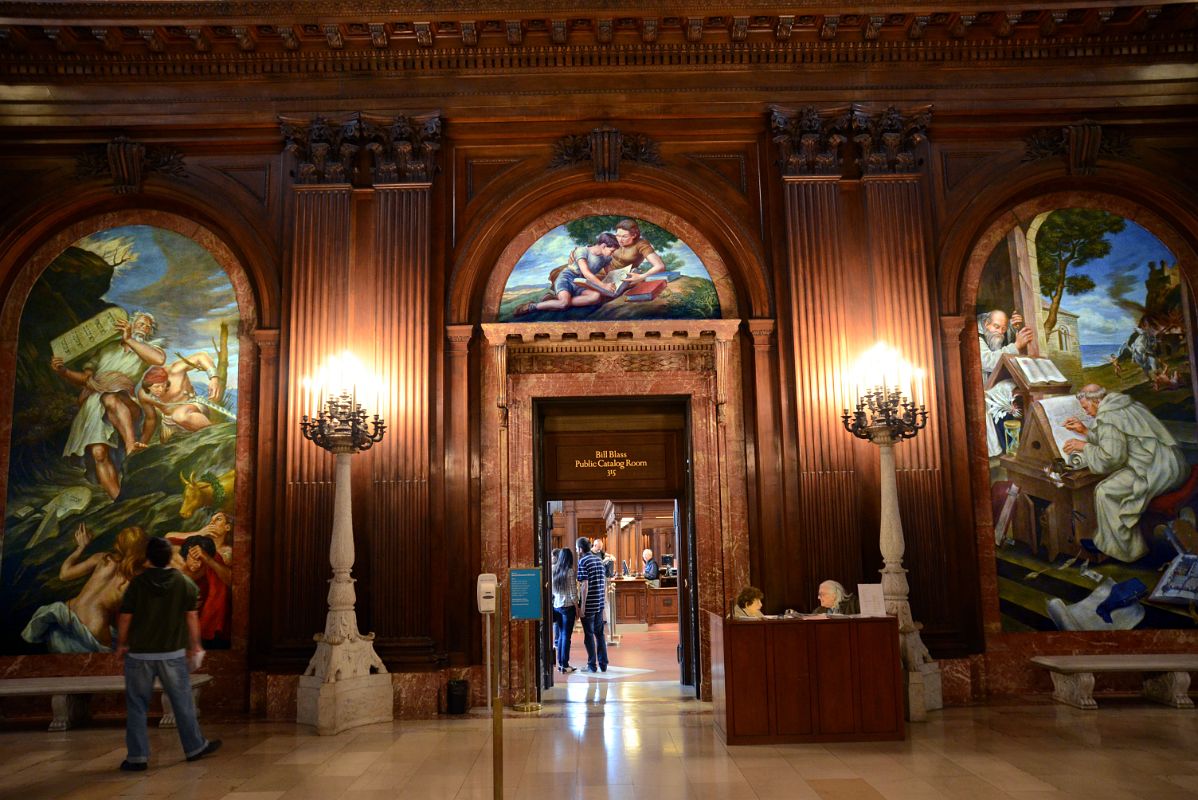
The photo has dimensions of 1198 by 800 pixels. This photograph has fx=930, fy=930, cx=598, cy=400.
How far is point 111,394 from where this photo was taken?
36.1 ft

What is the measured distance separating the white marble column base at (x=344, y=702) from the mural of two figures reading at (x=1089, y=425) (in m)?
6.90

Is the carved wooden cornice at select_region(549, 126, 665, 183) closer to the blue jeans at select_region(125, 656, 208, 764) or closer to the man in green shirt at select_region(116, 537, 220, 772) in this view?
the man in green shirt at select_region(116, 537, 220, 772)

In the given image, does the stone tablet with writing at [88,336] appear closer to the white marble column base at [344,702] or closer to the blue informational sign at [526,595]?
the white marble column base at [344,702]

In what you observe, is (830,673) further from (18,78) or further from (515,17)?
(18,78)

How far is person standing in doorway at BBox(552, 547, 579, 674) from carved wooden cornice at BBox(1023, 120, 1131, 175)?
313 inches

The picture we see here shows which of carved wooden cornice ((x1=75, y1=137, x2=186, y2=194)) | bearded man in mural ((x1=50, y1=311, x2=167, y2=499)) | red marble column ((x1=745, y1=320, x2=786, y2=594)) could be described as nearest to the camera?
red marble column ((x1=745, y1=320, x2=786, y2=594))

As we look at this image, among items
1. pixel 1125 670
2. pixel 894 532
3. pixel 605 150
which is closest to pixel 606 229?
pixel 605 150

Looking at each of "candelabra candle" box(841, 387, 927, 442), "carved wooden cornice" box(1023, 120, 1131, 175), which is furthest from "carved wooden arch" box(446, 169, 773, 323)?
"carved wooden cornice" box(1023, 120, 1131, 175)

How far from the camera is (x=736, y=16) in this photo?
10.6m

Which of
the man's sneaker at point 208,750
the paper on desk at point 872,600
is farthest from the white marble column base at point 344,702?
the paper on desk at point 872,600

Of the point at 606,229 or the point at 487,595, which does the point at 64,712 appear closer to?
the point at 487,595

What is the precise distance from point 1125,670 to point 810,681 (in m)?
3.64

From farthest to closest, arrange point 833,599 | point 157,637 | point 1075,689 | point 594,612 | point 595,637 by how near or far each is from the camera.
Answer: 1. point 595,637
2. point 594,612
3. point 1075,689
4. point 833,599
5. point 157,637

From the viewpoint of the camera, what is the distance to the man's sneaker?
25.1 feet
